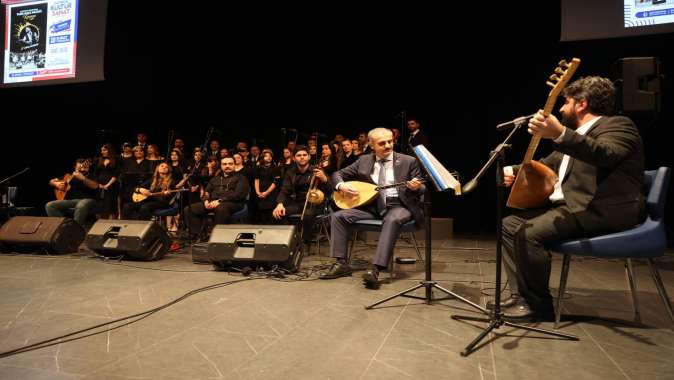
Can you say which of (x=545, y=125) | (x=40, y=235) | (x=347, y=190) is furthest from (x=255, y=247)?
(x=40, y=235)

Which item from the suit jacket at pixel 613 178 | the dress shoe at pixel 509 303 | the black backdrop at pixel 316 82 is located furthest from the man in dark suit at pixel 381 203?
the black backdrop at pixel 316 82

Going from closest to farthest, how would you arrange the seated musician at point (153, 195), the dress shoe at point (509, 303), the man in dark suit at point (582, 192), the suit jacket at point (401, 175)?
1. the man in dark suit at point (582, 192)
2. the dress shoe at point (509, 303)
3. the suit jacket at point (401, 175)
4. the seated musician at point (153, 195)

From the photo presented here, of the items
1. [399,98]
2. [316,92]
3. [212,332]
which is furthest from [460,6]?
[212,332]

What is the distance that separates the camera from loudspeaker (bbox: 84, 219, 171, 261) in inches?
152

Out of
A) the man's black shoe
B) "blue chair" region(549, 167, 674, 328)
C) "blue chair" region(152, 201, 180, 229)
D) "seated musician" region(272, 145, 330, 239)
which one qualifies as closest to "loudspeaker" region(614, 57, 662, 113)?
A: "blue chair" region(549, 167, 674, 328)

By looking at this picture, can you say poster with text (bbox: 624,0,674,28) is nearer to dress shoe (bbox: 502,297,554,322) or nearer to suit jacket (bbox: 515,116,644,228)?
suit jacket (bbox: 515,116,644,228)

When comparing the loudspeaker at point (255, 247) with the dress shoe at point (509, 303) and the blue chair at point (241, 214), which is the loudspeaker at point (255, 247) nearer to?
the blue chair at point (241, 214)

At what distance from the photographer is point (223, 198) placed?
470 centimetres

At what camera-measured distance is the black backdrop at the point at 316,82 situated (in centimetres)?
604

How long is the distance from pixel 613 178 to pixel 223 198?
12.5ft

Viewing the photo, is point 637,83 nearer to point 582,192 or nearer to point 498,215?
point 582,192

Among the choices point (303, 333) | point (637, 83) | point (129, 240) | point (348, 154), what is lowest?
point (303, 333)

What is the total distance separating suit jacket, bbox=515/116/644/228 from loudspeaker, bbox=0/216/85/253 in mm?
4679

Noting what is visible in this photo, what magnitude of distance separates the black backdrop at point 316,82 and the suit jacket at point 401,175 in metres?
3.49
